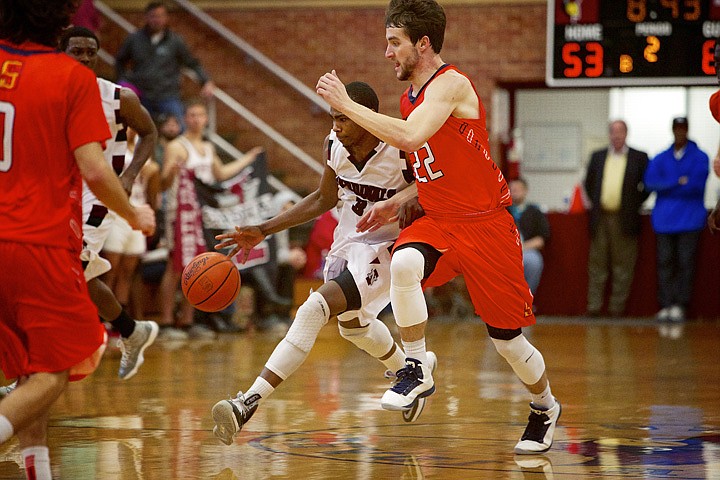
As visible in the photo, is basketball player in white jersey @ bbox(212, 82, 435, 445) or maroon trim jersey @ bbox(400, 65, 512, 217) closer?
maroon trim jersey @ bbox(400, 65, 512, 217)

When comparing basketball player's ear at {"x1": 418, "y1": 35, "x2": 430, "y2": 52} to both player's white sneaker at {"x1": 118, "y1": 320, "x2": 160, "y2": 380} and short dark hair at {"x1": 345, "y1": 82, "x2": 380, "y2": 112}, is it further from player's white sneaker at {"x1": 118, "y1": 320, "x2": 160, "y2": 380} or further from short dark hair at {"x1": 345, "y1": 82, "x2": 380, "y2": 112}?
player's white sneaker at {"x1": 118, "y1": 320, "x2": 160, "y2": 380}

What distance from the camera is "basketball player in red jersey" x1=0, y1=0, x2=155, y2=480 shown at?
3.50 meters

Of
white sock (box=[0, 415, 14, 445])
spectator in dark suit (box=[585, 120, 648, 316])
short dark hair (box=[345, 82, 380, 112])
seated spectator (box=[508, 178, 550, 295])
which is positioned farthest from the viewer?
spectator in dark suit (box=[585, 120, 648, 316])

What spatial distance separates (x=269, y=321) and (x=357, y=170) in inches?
244

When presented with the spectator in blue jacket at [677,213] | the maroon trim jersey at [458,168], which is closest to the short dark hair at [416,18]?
A: the maroon trim jersey at [458,168]

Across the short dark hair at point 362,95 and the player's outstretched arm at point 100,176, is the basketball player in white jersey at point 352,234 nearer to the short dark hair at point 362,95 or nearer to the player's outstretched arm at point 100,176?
the short dark hair at point 362,95

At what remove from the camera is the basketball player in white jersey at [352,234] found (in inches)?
210

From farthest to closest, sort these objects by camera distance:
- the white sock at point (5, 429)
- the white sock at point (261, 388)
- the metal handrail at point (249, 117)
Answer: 1. the metal handrail at point (249, 117)
2. the white sock at point (261, 388)
3. the white sock at point (5, 429)

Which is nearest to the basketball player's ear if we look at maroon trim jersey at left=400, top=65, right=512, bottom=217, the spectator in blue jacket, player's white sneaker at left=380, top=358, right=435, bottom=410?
maroon trim jersey at left=400, top=65, right=512, bottom=217

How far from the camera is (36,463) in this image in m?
3.67

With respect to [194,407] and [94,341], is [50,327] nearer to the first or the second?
[94,341]

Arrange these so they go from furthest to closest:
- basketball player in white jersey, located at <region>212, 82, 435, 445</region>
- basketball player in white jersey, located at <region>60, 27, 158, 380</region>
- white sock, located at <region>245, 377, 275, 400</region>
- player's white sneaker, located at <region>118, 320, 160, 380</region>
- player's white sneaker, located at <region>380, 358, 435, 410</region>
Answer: player's white sneaker, located at <region>118, 320, 160, 380</region> → basketball player in white jersey, located at <region>60, 27, 158, 380</region> → basketball player in white jersey, located at <region>212, 82, 435, 445</region> → white sock, located at <region>245, 377, 275, 400</region> → player's white sneaker, located at <region>380, 358, 435, 410</region>

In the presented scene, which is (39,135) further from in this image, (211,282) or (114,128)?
(114,128)

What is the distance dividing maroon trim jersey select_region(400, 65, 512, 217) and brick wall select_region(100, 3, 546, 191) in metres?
10.3
